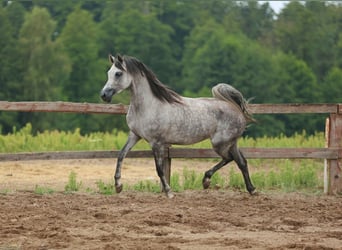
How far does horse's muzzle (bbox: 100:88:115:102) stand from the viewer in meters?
10.8

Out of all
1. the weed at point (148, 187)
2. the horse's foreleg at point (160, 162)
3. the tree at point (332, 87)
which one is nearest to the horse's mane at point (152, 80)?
the horse's foreleg at point (160, 162)

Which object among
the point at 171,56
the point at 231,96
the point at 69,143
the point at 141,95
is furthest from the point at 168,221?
the point at 171,56

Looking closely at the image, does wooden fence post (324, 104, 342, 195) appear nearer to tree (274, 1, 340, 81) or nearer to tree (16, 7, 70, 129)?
tree (16, 7, 70, 129)

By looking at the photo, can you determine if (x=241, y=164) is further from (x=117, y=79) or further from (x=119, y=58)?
(x=119, y=58)

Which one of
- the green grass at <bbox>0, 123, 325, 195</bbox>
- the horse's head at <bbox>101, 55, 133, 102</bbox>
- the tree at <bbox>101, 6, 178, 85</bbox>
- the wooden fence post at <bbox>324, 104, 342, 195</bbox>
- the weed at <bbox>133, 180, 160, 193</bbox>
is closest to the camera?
the horse's head at <bbox>101, 55, 133, 102</bbox>

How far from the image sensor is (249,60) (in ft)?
209

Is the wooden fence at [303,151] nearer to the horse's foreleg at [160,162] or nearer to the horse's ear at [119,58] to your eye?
the horse's foreleg at [160,162]

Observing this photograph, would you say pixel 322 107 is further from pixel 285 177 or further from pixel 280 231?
pixel 280 231

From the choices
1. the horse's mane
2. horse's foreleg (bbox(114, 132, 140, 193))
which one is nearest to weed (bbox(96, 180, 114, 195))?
horse's foreleg (bbox(114, 132, 140, 193))

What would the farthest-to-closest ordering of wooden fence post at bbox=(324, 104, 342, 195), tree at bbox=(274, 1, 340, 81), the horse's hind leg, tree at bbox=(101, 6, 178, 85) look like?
tree at bbox=(101, 6, 178, 85) < tree at bbox=(274, 1, 340, 81) < wooden fence post at bbox=(324, 104, 342, 195) < the horse's hind leg

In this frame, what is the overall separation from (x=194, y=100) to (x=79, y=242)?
4288mm

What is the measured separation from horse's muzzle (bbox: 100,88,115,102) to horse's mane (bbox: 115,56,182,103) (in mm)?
433

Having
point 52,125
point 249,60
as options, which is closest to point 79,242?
point 52,125

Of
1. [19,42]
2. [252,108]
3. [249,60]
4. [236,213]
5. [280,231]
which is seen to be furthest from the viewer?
[249,60]
